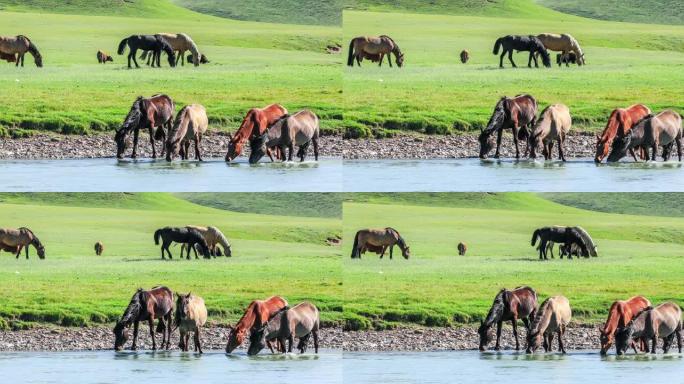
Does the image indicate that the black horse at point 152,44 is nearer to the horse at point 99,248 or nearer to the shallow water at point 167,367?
the horse at point 99,248

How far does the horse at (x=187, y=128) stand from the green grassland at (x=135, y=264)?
4385mm

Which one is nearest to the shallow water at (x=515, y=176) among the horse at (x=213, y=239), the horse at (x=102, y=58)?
the horse at (x=213, y=239)

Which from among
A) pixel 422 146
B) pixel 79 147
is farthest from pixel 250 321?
pixel 422 146

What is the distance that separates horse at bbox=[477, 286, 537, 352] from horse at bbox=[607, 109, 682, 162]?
19.9ft

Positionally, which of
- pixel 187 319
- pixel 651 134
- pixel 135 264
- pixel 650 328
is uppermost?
pixel 651 134

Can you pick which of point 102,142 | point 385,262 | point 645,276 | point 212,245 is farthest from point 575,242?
point 102,142

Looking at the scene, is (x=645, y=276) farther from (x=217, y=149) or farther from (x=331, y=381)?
(x=331, y=381)

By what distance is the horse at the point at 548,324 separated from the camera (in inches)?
1735

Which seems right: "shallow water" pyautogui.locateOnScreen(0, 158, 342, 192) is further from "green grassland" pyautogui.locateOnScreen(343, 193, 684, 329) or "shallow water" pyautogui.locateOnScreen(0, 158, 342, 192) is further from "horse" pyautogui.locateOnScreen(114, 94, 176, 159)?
Result: "green grassland" pyautogui.locateOnScreen(343, 193, 684, 329)

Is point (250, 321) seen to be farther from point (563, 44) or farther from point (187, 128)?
point (563, 44)

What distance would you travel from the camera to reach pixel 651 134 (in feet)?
164

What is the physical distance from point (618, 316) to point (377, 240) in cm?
1493

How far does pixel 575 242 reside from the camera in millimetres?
57500

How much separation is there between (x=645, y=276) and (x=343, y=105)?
11.5 m
